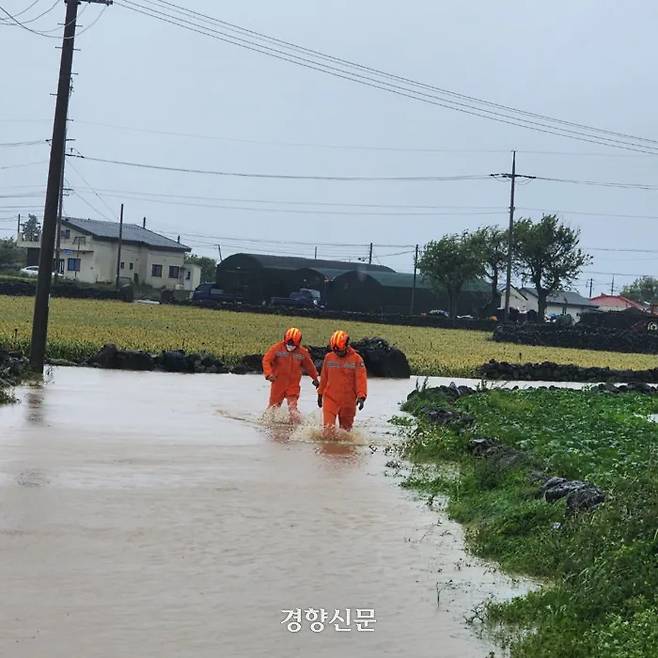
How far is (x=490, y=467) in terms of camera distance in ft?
43.0

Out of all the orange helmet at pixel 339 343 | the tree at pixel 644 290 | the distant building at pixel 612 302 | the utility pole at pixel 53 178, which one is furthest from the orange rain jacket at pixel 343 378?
the tree at pixel 644 290

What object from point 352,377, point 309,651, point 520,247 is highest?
point 520,247

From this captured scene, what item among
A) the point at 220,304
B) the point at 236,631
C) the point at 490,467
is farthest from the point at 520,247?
the point at 236,631

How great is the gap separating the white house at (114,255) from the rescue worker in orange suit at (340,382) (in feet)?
257

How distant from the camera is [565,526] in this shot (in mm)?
9883

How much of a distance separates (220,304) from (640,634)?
225 feet

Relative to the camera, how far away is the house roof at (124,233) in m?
98.1

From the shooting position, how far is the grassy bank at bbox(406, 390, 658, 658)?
7371mm

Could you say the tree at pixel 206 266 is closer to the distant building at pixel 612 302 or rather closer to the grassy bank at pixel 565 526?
the distant building at pixel 612 302

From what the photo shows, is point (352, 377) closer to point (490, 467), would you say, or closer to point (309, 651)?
point (490, 467)

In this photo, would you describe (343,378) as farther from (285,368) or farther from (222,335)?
(222,335)

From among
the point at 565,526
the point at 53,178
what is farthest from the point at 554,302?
the point at 565,526

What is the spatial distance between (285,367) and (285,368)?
0.6 inches

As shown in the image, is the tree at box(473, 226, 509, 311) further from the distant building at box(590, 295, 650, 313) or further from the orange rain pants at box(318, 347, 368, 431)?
the orange rain pants at box(318, 347, 368, 431)
